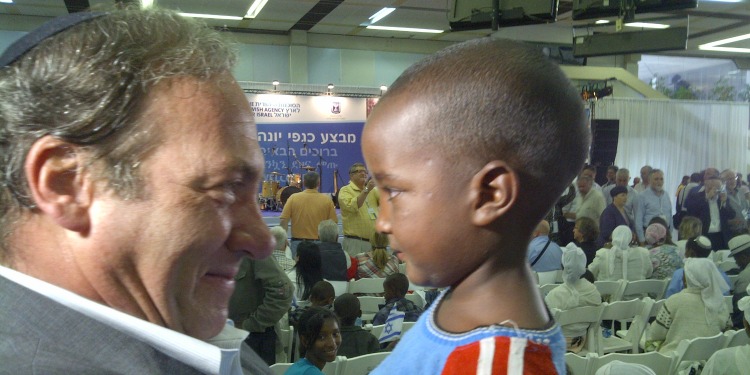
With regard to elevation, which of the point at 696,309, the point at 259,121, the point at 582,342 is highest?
the point at 259,121

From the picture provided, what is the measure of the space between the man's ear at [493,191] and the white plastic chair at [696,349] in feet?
11.3

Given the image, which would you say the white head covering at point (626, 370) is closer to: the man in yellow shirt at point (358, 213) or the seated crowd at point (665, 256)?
the seated crowd at point (665, 256)

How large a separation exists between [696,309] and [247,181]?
14.6 feet

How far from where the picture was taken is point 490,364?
91 centimetres

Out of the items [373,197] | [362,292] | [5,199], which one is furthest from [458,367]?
[373,197]

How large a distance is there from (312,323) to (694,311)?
2860mm

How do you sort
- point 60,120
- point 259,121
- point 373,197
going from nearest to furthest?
point 60,120
point 373,197
point 259,121

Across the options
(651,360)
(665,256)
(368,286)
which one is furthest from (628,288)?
(368,286)

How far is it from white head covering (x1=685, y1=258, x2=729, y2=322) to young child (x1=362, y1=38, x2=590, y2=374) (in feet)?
13.1

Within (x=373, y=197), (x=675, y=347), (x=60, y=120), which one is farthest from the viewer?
(x=373, y=197)

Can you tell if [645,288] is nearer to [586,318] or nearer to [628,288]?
[628,288]

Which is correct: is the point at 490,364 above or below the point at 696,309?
above

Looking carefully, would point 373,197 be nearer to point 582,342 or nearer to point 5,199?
point 582,342

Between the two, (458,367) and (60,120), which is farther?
(458,367)
